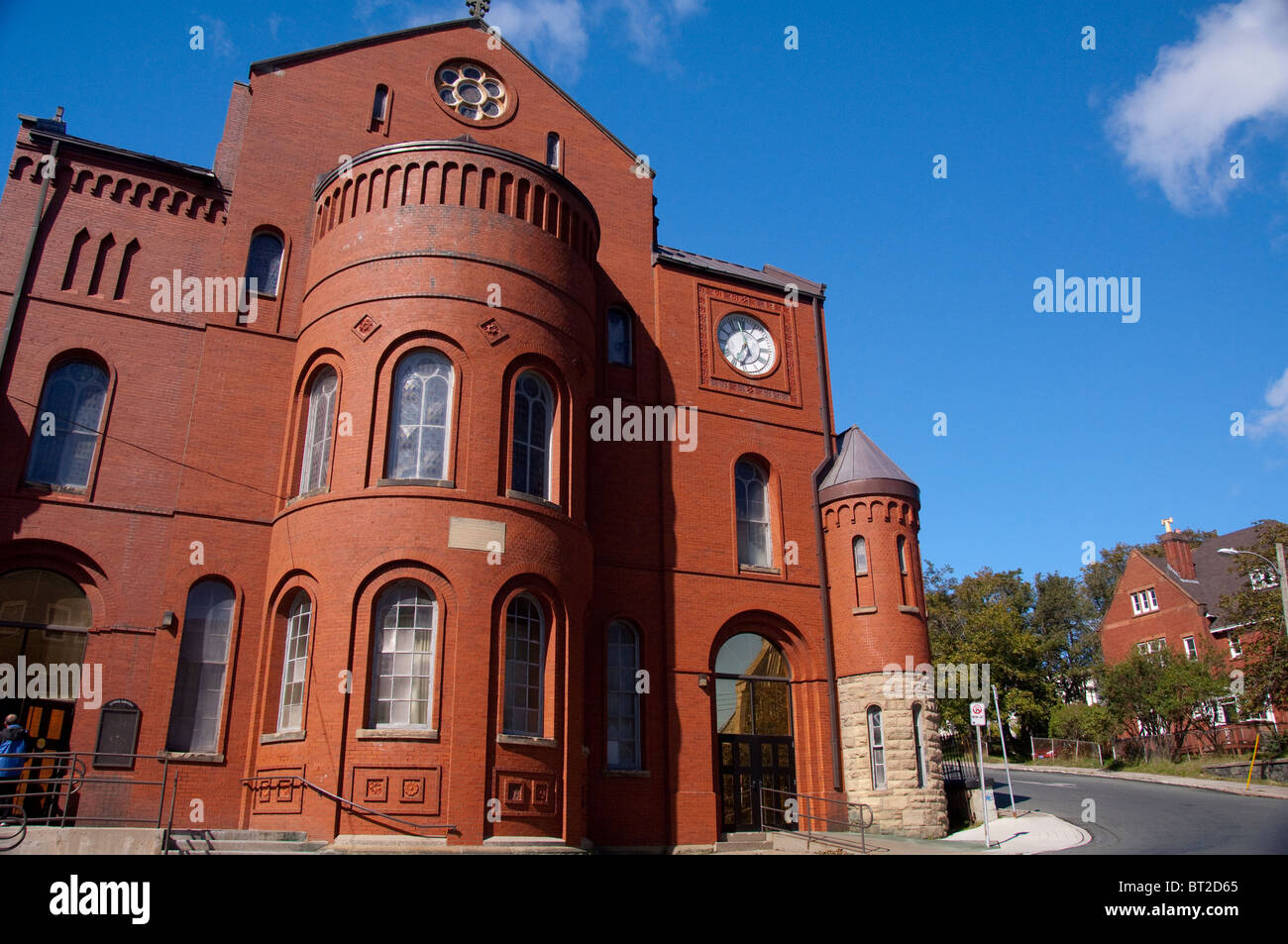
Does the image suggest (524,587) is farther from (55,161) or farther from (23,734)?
(55,161)

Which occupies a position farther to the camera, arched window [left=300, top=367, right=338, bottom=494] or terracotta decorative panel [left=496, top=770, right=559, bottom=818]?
arched window [left=300, top=367, right=338, bottom=494]

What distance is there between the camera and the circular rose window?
22.6 metres

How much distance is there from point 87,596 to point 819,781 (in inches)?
570

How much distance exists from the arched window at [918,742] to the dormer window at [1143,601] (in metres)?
36.1

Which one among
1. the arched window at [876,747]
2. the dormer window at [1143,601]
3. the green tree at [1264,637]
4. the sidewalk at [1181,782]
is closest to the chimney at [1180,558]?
the dormer window at [1143,601]

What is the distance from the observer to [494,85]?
23.3 metres

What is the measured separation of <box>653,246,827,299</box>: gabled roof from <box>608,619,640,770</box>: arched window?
9043 mm

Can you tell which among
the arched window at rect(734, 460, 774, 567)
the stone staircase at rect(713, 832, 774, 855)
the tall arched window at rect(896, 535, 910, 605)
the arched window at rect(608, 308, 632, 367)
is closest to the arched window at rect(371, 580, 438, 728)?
the stone staircase at rect(713, 832, 774, 855)

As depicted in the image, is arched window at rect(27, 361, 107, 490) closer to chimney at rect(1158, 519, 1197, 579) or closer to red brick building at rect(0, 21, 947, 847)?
red brick building at rect(0, 21, 947, 847)

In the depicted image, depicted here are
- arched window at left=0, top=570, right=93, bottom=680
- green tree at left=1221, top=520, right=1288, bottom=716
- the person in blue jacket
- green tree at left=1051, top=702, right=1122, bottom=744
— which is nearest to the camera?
the person in blue jacket

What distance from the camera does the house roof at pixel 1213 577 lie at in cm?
4674

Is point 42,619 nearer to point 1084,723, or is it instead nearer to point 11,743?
point 11,743

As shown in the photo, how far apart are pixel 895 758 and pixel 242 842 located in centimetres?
1270
